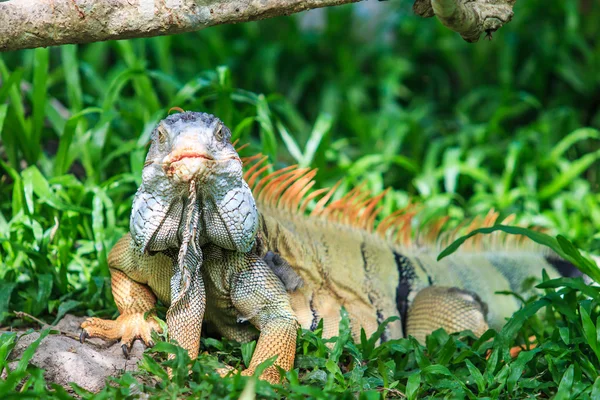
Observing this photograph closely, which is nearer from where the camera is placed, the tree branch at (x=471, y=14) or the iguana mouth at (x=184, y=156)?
the iguana mouth at (x=184, y=156)

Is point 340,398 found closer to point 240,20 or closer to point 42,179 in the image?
point 240,20

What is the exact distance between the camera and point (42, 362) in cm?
348

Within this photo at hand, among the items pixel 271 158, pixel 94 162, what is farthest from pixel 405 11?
pixel 94 162

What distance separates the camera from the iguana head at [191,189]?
3232 mm

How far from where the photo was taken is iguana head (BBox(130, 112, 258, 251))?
3232mm

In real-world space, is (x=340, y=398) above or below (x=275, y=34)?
below

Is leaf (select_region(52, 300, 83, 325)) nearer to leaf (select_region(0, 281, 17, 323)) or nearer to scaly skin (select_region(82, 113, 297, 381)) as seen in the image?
leaf (select_region(0, 281, 17, 323))

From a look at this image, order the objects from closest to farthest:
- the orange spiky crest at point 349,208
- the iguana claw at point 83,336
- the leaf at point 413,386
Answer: the leaf at point 413,386 < the iguana claw at point 83,336 < the orange spiky crest at point 349,208

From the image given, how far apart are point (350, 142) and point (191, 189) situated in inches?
179

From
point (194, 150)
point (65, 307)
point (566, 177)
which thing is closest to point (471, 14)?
point (194, 150)

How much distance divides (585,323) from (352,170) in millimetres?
2958

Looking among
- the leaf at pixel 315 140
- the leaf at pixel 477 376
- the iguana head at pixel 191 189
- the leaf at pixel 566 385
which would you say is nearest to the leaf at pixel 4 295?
the iguana head at pixel 191 189

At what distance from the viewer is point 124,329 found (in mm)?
3859

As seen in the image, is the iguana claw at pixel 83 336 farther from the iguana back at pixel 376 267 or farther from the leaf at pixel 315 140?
the leaf at pixel 315 140
